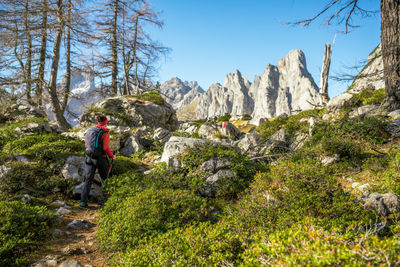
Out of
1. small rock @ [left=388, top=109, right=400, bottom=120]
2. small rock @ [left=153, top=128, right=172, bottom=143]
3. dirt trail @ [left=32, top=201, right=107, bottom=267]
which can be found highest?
small rock @ [left=388, top=109, right=400, bottom=120]

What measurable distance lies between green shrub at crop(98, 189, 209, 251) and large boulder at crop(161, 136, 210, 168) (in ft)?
6.15

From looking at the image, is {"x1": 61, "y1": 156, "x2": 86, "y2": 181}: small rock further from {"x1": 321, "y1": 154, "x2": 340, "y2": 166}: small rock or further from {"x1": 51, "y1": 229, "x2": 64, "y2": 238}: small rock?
{"x1": 321, "y1": 154, "x2": 340, "y2": 166}: small rock

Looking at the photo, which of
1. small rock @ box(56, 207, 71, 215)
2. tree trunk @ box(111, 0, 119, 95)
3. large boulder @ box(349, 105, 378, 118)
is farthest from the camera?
tree trunk @ box(111, 0, 119, 95)

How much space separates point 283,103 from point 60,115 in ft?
395

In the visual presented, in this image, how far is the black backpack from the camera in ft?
19.2

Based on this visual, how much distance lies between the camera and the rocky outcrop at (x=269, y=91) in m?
115

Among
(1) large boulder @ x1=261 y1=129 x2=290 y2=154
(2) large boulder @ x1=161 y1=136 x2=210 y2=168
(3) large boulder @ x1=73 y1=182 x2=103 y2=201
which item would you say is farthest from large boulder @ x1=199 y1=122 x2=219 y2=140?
(3) large boulder @ x1=73 y1=182 x2=103 y2=201

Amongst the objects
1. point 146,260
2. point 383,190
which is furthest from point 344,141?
point 146,260

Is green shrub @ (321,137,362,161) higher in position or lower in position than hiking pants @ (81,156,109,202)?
higher

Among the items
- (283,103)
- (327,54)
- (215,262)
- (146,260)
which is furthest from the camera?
(283,103)

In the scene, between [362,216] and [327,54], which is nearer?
[362,216]

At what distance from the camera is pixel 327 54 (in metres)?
18.9

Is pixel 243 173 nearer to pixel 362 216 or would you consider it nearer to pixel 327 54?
pixel 362 216

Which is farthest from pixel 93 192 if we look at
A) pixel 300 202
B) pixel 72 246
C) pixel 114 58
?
pixel 114 58
